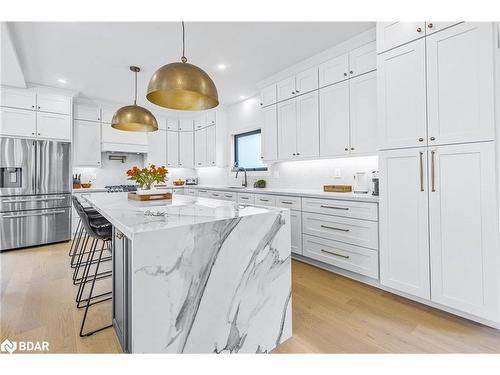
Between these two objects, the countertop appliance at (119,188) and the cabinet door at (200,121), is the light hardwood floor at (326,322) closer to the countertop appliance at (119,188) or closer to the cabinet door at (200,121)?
the countertop appliance at (119,188)

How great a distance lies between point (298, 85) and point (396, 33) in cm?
142

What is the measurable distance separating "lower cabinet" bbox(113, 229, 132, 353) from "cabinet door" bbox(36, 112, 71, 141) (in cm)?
351

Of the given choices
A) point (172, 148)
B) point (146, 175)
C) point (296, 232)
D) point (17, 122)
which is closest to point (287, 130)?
point (296, 232)

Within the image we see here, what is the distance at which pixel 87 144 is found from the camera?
4855 millimetres

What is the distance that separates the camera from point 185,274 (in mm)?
1316

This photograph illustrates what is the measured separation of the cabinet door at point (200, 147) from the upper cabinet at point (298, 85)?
2.28 metres

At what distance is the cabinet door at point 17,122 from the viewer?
3.79 meters

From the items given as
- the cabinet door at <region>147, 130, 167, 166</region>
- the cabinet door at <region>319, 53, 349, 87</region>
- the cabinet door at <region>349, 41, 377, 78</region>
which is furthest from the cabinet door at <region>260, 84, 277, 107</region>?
the cabinet door at <region>147, 130, 167, 166</region>

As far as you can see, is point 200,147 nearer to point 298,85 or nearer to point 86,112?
point 86,112

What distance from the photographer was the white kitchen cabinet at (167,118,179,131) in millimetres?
5946

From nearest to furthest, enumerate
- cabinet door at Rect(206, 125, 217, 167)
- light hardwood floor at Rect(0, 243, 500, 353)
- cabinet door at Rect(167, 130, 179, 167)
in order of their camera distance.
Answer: light hardwood floor at Rect(0, 243, 500, 353) → cabinet door at Rect(206, 125, 217, 167) → cabinet door at Rect(167, 130, 179, 167)

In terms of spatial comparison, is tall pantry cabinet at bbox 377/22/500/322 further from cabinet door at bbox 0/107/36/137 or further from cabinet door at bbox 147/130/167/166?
cabinet door at bbox 0/107/36/137

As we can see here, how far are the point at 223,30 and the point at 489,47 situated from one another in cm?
222
